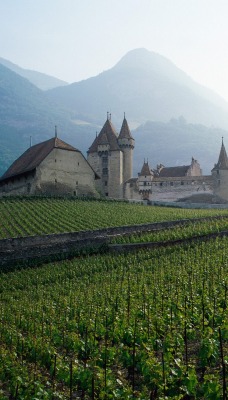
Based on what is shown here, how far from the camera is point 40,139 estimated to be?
7830 inches

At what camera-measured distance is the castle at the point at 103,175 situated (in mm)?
51719

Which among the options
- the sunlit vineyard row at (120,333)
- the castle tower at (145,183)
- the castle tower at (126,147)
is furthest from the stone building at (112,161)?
the sunlit vineyard row at (120,333)

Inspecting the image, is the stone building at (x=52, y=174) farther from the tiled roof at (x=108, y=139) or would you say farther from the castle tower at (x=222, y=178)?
the castle tower at (x=222, y=178)

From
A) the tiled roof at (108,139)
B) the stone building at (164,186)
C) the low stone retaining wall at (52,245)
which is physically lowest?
the low stone retaining wall at (52,245)

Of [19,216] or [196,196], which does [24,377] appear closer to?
[19,216]

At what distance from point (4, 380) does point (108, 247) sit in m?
21.0

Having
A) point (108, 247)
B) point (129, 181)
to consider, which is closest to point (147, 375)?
point (108, 247)

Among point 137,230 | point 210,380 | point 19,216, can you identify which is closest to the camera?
point 210,380

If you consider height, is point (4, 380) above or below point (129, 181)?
below

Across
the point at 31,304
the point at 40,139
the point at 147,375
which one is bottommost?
the point at 31,304

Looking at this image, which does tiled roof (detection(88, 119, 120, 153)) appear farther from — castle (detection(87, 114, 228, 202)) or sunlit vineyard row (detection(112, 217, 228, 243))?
sunlit vineyard row (detection(112, 217, 228, 243))

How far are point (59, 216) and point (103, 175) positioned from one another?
28.7 metres

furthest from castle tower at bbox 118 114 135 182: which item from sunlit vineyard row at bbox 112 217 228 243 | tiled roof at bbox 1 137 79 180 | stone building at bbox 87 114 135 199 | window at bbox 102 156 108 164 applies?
sunlit vineyard row at bbox 112 217 228 243

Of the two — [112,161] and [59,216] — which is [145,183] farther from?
[59,216]
